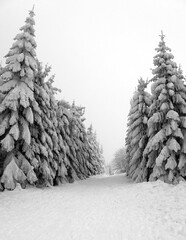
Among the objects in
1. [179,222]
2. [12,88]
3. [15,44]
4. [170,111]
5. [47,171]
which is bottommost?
[179,222]

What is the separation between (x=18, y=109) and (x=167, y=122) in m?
13.0

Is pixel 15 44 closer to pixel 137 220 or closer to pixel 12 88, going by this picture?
pixel 12 88

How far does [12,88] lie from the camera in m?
18.6

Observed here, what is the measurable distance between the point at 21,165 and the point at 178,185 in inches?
482

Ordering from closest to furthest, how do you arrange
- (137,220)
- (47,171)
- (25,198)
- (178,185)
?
(137,220) → (25,198) → (178,185) → (47,171)

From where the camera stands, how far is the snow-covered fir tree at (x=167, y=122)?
17750 mm

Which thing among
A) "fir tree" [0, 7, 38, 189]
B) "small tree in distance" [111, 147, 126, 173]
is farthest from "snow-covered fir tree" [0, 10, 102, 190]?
"small tree in distance" [111, 147, 126, 173]

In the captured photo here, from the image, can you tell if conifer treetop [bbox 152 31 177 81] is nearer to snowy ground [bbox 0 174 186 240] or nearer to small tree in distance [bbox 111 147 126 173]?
snowy ground [bbox 0 174 186 240]

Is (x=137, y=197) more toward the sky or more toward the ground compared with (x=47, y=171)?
more toward the ground

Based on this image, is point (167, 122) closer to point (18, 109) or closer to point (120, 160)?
point (18, 109)

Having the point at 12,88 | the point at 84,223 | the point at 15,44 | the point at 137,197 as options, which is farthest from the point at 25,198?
the point at 15,44

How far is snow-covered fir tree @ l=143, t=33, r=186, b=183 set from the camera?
58.2 feet

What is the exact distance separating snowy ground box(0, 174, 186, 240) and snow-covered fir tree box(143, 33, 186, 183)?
168 centimetres

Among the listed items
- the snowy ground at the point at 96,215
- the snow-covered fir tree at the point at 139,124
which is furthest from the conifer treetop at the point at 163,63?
the snowy ground at the point at 96,215
